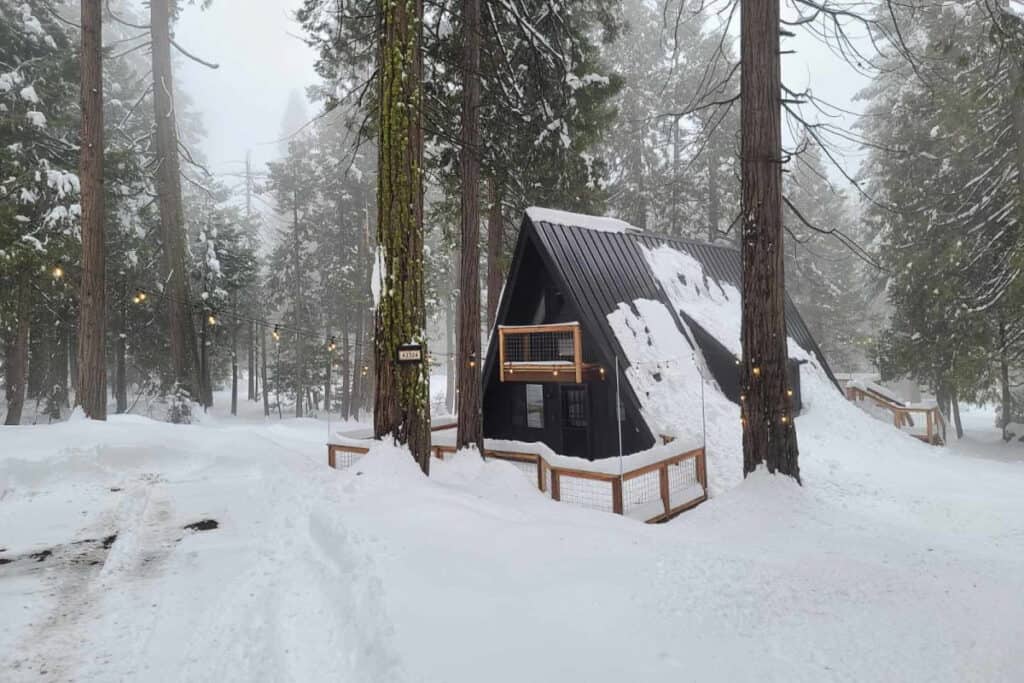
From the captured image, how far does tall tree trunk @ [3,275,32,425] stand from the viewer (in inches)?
541

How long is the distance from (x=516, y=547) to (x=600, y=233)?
10408 mm

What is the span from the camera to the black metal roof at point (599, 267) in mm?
11164

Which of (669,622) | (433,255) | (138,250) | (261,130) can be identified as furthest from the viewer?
(261,130)

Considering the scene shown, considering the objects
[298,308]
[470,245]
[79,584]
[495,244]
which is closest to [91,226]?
[470,245]

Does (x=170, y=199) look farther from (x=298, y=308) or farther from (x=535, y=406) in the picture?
(x=535, y=406)

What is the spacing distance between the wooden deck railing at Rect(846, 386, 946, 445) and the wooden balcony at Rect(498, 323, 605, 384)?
927 cm

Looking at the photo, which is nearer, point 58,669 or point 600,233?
point 58,669

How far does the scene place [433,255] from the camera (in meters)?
27.2

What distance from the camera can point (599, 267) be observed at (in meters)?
12.5

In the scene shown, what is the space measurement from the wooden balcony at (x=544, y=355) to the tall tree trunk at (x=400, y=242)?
5090 millimetres

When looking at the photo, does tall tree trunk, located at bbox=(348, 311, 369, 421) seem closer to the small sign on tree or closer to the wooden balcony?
the wooden balcony

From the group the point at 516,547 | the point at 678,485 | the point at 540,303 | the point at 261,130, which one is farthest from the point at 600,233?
the point at 261,130

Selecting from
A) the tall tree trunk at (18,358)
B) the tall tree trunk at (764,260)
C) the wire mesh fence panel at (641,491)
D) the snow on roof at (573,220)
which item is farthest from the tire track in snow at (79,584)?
the tall tree trunk at (18,358)

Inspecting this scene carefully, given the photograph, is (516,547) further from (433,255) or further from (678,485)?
(433,255)
